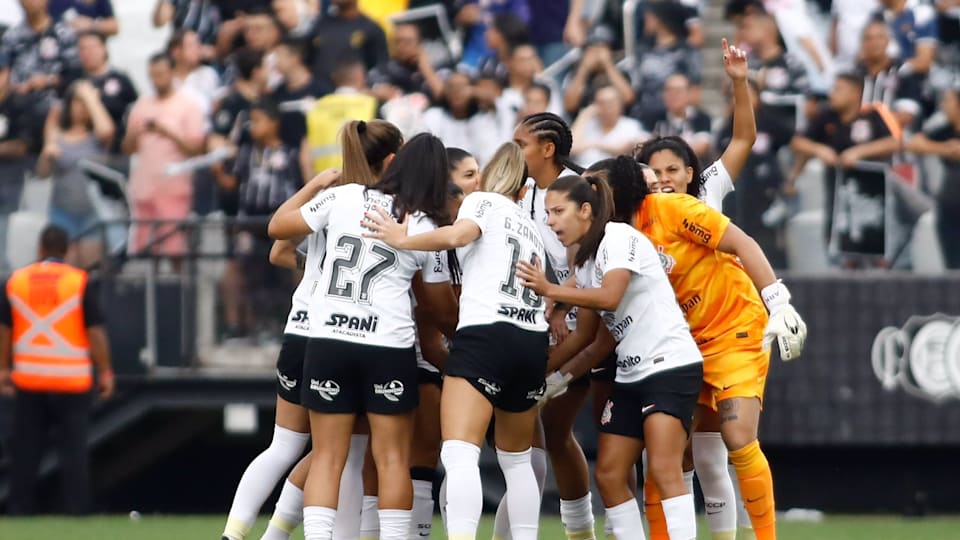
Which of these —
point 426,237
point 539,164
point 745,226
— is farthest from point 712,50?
point 426,237

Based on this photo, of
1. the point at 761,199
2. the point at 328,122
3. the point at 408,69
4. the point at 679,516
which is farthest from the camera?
the point at 408,69

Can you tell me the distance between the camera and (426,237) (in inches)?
291

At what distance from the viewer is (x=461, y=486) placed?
7395 millimetres

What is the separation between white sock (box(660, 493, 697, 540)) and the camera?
7535 millimetres

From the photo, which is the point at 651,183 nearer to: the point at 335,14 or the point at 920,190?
the point at 920,190

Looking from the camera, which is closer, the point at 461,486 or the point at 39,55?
the point at 461,486

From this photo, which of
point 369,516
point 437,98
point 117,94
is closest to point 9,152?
point 117,94

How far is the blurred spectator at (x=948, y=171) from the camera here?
1237cm

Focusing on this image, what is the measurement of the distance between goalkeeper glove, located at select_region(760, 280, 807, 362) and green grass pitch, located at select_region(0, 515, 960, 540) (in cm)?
318

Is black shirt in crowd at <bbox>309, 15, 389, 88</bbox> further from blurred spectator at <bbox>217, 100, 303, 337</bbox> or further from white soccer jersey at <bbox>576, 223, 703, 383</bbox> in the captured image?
white soccer jersey at <bbox>576, 223, 703, 383</bbox>

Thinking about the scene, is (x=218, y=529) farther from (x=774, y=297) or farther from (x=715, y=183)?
(x=774, y=297)

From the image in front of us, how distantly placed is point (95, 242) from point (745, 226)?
15.7 feet

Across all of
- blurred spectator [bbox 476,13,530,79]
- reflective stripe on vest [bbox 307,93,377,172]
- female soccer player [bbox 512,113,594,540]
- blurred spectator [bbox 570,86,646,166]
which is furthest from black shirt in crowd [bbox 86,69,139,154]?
female soccer player [bbox 512,113,594,540]

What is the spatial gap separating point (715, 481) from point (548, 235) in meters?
1.43
